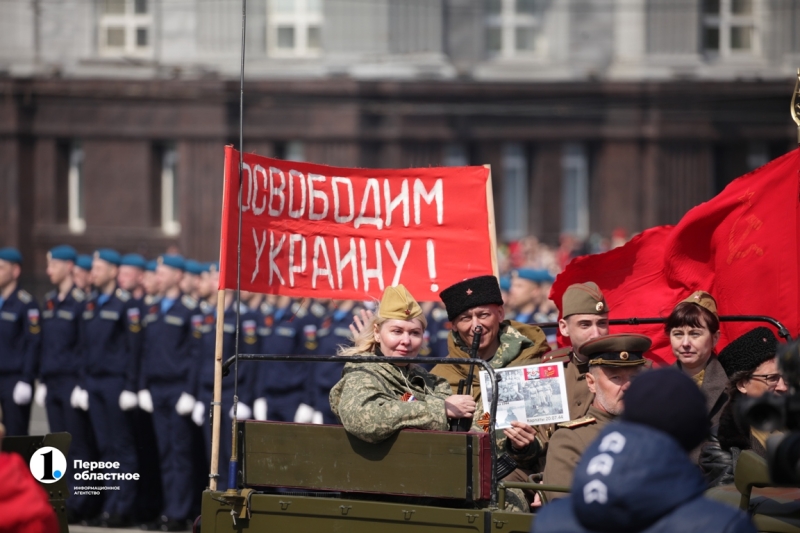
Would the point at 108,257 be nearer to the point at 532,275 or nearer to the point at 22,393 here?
the point at 22,393

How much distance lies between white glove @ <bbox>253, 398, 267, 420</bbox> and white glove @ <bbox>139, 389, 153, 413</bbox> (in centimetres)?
94

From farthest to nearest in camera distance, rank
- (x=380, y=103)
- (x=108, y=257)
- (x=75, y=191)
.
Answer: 1. (x=75, y=191)
2. (x=380, y=103)
3. (x=108, y=257)

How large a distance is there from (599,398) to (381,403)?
906 mm

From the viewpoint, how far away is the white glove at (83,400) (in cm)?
1107

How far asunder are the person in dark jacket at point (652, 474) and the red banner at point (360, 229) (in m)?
3.58

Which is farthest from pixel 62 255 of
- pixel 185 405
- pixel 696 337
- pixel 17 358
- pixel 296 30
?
pixel 296 30

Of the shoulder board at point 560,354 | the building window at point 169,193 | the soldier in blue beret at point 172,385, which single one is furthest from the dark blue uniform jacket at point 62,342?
the building window at point 169,193

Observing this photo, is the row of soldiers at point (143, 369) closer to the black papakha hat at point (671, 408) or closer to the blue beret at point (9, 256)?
the blue beret at point (9, 256)

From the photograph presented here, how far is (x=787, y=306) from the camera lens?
6.85 metres

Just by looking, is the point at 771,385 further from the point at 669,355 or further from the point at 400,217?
the point at 400,217

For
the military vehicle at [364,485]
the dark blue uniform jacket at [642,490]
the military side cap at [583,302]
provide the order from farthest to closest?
the military side cap at [583,302] < the military vehicle at [364,485] < the dark blue uniform jacket at [642,490]

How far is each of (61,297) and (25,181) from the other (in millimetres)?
17295

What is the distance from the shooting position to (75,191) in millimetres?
28688

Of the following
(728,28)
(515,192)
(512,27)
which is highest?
(728,28)
